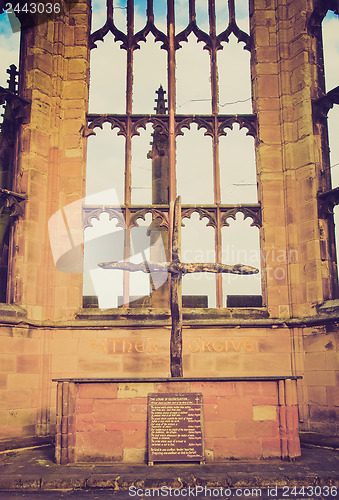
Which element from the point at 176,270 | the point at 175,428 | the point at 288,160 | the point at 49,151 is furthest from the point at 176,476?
the point at 49,151

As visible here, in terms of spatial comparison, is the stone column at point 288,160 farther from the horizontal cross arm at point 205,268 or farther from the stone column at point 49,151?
the stone column at point 49,151

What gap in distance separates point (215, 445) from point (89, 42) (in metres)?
9.34

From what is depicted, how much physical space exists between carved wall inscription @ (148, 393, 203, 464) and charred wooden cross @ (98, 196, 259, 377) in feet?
2.06

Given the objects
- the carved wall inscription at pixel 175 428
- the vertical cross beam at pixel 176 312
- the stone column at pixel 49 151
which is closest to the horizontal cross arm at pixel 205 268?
the vertical cross beam at pixel 176 312

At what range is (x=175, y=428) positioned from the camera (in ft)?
24.1

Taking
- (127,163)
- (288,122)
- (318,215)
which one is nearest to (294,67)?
(288,122)

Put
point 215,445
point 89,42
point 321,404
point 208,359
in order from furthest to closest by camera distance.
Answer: point 89,42
point 208,359
point 321,404
point 215,445

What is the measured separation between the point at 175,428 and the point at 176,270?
2.36 m

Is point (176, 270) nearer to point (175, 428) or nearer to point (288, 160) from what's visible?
point (175, 428)

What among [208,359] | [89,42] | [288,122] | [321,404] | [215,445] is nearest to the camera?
[215,445]

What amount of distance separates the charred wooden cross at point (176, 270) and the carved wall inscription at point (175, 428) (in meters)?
0.63

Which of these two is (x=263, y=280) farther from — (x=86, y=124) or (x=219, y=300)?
(x=86, y=124)

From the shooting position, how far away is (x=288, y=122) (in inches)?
446

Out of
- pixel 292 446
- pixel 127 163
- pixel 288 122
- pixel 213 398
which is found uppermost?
pixel 288 122
